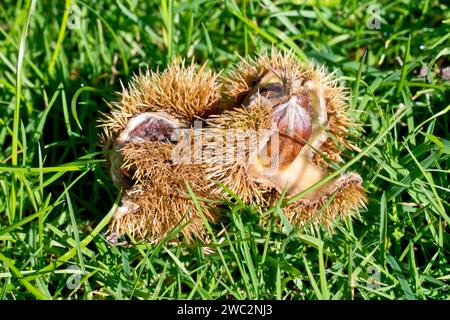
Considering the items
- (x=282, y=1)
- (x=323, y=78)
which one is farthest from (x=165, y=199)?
(x=282, y=1)

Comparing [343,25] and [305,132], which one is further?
[343,25]

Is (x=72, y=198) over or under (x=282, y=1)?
under

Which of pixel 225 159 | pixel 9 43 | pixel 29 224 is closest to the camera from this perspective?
pixel 225 159

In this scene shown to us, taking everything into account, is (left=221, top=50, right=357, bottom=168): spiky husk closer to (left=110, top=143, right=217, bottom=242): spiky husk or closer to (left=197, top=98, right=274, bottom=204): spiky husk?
(left=197, top=98, right=274, bottom=204): spiky husk

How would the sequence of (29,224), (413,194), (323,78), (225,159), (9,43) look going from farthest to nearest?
(9,43), (29,224), (413,194), (323,78), (225,159)

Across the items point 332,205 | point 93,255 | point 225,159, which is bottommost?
point 93,255

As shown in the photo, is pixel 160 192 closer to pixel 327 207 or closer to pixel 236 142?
pixel 236 142

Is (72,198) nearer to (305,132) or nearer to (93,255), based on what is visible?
(93,255)

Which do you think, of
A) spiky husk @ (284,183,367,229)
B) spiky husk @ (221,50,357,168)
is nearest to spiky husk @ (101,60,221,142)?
spiky husk @ (221,50,357,168)
